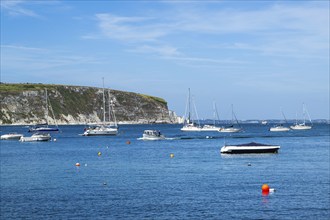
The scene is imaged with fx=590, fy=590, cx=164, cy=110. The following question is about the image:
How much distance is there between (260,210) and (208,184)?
14484 millimetres

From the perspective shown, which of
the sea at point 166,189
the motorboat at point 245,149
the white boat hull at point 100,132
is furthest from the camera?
the white boat hull at point 100,132

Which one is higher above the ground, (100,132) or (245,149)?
(100,132)

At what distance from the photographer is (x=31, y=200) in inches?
1890

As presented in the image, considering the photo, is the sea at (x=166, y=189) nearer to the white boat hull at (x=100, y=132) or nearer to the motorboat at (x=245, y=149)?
the motorboat at (x=245, y=149)

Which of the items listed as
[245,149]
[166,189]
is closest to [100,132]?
[245,149]

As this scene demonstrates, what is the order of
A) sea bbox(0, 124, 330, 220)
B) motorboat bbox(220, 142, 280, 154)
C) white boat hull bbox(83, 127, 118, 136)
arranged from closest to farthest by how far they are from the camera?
sea bbox(0, 124, 330, 220) < motorboat bbox(220, 142, 280, 154) < white boat hull bbox(83, 127, 118, 136)

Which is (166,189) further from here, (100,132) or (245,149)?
(100,132)

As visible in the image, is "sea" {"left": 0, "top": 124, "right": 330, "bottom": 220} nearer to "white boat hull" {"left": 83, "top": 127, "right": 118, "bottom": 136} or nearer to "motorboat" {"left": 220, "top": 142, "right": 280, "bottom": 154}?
"motorboat" {"left": 220, "top": 142, "right": 280, "bottom": 154}

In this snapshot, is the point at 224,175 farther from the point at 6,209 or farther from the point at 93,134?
the point at 93,134

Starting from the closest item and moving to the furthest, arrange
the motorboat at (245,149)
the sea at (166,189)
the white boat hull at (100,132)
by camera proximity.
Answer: the sea at (166,189) < the motorboat at (245,149) < the white boat hull at (100,132)

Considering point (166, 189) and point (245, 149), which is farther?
point (245, 149)

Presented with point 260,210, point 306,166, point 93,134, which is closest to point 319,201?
point 260,210

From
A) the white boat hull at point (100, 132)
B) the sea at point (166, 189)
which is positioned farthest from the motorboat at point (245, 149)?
the white boat hull at point (100, 132)

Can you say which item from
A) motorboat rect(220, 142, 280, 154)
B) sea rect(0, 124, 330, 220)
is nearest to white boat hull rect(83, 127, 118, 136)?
motorboat rect(220, 142, 280, 154)
